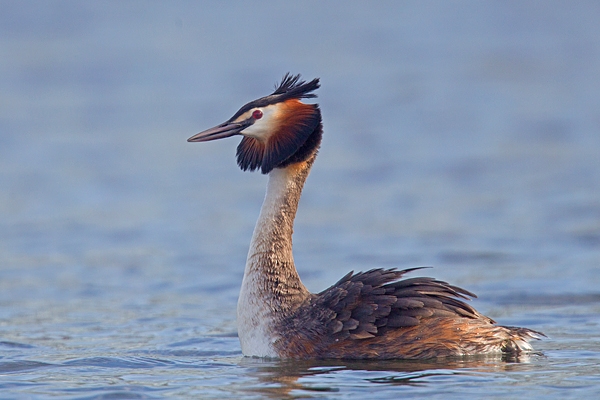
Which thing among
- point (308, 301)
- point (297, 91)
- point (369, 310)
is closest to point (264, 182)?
point (297, 91)

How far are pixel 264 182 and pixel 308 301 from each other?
10.9 metres

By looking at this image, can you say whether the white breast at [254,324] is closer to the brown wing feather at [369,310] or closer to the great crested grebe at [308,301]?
the great crested grebe at [308,301]

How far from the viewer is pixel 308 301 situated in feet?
31.4

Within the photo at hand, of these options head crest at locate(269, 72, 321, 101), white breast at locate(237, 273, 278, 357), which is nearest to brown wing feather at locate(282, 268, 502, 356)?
white breast at locate(237, 273, 278, 357)

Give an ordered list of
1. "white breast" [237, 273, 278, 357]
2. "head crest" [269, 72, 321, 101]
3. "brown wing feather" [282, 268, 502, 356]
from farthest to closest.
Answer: "head crest" [269, 72, 321, 101] → "white breast" [237, 273, 278, 357] → "brown wing feather" [282, 268, 502, 356]

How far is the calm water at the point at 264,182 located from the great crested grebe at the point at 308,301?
0.62ft

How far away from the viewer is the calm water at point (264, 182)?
30.9ft

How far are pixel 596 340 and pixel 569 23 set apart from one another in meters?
24.3

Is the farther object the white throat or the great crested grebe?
the white throat

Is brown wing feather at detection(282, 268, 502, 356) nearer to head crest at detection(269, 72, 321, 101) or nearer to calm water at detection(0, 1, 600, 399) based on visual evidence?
calm water at detection(0, 1, 600, 399)

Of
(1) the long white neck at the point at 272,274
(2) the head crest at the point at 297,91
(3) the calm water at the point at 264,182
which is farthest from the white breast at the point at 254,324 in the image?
(2) the head crest at the point at 297,91

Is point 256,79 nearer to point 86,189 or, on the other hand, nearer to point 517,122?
point 517,122

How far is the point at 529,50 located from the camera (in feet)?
102

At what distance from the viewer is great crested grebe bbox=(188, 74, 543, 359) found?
9.09 m
